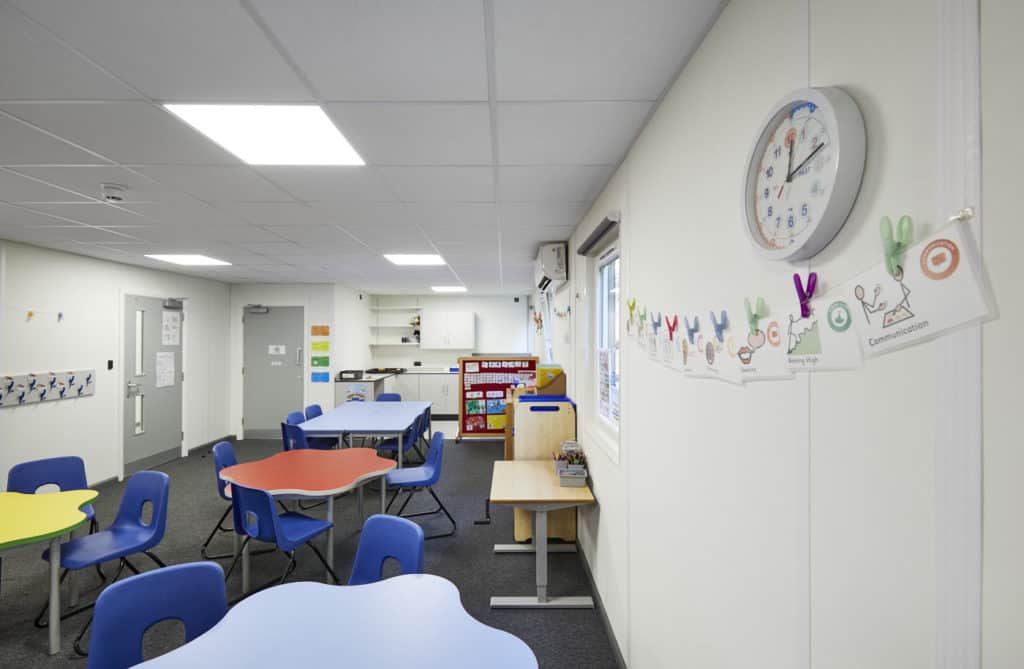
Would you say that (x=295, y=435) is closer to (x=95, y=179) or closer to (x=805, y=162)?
(x=95, y=179)

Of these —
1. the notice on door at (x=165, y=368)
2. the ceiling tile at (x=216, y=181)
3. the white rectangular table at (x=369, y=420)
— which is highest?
the ceiling tile at (x=216, y=181)

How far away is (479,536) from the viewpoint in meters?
3.94

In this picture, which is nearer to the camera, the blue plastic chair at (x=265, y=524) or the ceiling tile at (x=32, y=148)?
the ceiling tile at (x=32, y=148)

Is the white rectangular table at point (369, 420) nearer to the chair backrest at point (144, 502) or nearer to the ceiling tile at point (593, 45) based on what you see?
the chair backrest at point (144, 502)

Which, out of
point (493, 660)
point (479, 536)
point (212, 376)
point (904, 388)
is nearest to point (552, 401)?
point (479, 536)

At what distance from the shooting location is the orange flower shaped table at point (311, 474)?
2926 mm

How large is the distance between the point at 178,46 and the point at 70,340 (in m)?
5.27

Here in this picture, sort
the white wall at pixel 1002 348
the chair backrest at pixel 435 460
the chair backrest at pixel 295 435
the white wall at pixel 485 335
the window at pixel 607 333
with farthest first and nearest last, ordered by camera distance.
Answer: the white wall at pixel 485 335 < the chair backrest at pixel 295 435 < the chair backrest at pixel 435 460 < the window at pixel 607 333 < the white wall at pixel 1002 348

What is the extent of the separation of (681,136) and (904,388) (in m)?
1.16

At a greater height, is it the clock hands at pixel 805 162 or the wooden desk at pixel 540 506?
the clock hands at pixel 805 162

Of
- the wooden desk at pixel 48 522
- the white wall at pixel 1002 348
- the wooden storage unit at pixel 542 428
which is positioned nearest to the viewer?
the white wall at pixel 1002 348

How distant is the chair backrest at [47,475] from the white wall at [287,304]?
439cm

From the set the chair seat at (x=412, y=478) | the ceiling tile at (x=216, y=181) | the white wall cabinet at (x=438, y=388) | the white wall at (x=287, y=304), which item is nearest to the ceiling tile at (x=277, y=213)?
the ceiling tile at (x=216, y=181)

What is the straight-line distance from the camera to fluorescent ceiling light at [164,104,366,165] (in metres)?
1.79
